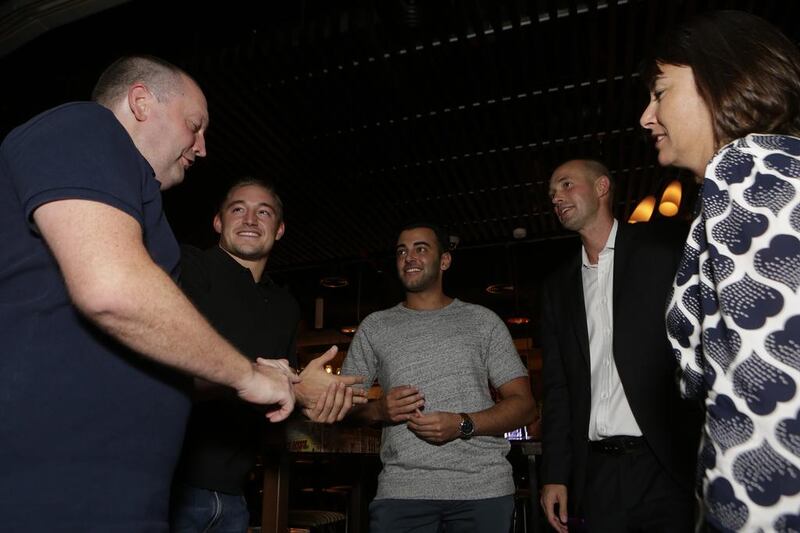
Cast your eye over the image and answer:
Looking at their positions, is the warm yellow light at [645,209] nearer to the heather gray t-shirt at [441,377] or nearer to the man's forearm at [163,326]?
the heather gray t-shirt at [441,377]

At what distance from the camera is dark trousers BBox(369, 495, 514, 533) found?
2164 millimetres

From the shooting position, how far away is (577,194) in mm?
2588

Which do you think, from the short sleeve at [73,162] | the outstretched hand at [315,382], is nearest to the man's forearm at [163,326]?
the short sleeve at [73,162]

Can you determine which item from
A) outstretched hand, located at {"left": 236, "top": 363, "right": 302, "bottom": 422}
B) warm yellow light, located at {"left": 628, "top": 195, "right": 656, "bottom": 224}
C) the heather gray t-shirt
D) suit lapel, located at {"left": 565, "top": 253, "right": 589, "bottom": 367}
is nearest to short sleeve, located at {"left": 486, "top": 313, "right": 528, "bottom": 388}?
the heather gray t-shirt

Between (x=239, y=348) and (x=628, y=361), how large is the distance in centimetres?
148

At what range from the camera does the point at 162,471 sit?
113 centimetres

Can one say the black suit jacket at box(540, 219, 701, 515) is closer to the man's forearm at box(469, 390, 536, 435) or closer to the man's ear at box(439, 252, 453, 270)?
the man's forearm at box(469, 390, 536, 435)

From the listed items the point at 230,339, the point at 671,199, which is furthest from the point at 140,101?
the point at 671,199

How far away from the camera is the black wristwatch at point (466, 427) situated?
222 cm

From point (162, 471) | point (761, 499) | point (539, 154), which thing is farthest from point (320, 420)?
point (539, 154)

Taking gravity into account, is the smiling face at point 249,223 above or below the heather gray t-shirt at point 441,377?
above

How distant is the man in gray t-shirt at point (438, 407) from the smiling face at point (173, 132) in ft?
4.09

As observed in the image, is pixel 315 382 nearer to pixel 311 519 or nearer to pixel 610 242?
pixel 610 242

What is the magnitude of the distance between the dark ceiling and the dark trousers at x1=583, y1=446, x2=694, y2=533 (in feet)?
9.01
